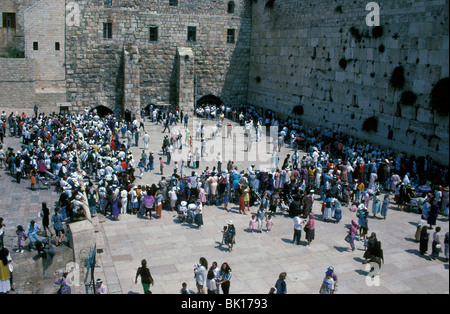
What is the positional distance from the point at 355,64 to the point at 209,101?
14.9 meters

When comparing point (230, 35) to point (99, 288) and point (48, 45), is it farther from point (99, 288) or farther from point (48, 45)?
point (99, 288)

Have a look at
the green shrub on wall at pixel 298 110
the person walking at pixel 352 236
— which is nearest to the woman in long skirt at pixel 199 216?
the person walking at pixel 352 236

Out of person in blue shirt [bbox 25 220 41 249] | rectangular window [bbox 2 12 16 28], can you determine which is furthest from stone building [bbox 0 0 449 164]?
person in blue shirt [bbox 25 220 41 249]

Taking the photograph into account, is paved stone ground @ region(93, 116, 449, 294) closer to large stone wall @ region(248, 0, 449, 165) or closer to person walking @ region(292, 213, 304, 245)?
person walking @ region(292, 213, 304, 245)

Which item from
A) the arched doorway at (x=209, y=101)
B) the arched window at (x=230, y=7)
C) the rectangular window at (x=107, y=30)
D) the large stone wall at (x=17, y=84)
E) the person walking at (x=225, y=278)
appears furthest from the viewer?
the arched doorway at (x=209, y=101)

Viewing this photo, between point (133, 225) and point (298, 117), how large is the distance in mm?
17390

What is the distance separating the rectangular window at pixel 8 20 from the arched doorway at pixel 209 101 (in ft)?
47.0

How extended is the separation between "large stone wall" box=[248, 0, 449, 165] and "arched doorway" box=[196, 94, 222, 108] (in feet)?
11.7

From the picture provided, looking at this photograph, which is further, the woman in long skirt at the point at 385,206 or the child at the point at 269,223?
the woman in long skirt at the point at 385,206

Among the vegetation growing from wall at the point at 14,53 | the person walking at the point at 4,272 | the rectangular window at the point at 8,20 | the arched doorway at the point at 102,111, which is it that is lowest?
the person walking at the point at 4,272

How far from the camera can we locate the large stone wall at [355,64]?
2138 cm

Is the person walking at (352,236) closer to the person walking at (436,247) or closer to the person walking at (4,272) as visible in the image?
the person walking at (436,247)

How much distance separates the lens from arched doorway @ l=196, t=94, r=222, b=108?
3831 centimetres

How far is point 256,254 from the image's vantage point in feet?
47.9
